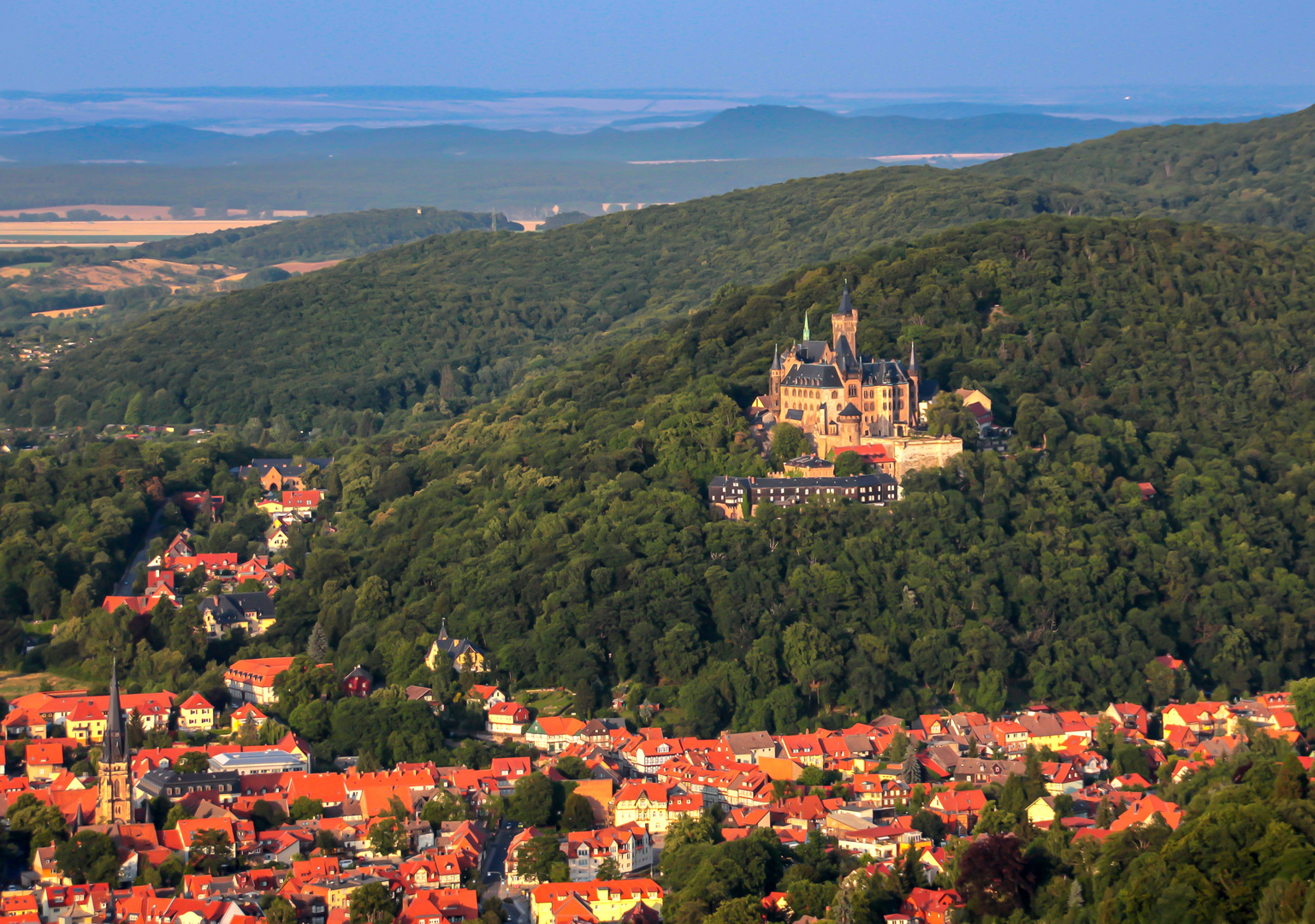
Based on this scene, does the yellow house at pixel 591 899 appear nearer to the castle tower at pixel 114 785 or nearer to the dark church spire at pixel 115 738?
the castle tower at pixel 114 785

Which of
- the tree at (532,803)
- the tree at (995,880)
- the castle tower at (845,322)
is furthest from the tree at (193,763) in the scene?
the castle tower at (845,322)

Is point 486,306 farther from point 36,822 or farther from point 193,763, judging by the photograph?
point 36,822

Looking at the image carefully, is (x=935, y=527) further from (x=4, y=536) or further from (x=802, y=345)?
(x=4, y=536)

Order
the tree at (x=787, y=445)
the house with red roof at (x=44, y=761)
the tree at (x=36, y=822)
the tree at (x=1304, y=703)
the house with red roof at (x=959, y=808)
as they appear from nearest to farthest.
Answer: the tree at (x=36, y=822), the house with red roof at (x=959, y=808), the house with red roof at (x=44, y=761), the tree at (x=1304, y=703), the tree at (x=787, y=445)

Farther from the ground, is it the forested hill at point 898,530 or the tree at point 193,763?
the forested hill at point 898,530

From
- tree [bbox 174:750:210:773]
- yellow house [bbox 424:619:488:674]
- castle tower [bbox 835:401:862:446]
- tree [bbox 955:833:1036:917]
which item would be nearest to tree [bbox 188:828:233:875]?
tree [bbox 174:750:210:773]

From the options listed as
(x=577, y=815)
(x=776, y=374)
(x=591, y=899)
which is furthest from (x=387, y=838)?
(x=776, y=374)
